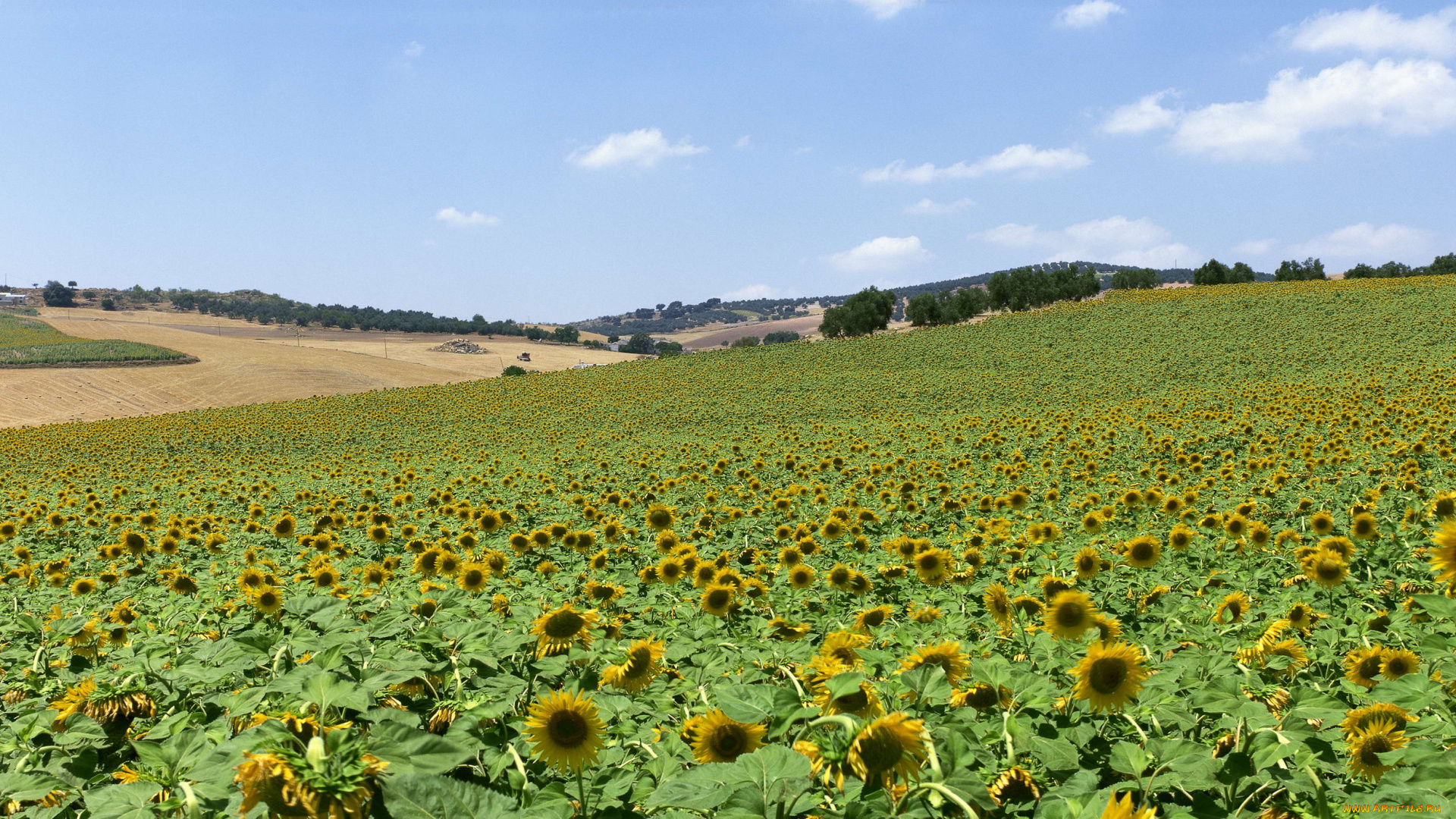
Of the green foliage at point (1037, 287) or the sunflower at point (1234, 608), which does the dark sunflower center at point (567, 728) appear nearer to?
the sunflower at point (1234, 608)

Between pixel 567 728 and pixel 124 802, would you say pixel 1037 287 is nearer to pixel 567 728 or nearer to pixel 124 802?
pixel 567 728

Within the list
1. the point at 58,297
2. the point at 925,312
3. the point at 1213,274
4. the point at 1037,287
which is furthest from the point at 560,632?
the point at 58,297

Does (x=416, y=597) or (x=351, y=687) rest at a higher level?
(x=351, y=687)

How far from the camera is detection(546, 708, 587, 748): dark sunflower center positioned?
1.81m

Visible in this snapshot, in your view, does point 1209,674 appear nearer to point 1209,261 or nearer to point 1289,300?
point 1289,300

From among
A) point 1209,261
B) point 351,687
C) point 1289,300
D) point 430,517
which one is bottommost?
point 430,517

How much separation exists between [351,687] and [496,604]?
2.33 m

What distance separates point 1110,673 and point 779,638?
1.72 meters

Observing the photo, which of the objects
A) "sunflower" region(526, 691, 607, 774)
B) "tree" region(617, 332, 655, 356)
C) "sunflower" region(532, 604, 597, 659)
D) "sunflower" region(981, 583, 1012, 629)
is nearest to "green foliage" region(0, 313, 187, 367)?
"tree" region(617, 332, 655, 356)

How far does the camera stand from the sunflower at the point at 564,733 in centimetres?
181

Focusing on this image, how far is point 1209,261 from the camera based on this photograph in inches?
Answer: 3703

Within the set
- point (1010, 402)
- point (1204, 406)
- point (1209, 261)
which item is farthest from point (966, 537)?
point (1209, 261)

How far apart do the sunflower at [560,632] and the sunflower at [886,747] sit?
1.39 meters

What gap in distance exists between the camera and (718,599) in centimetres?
422
